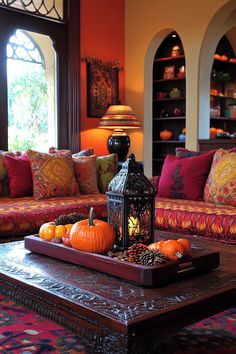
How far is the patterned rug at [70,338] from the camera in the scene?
1.86m

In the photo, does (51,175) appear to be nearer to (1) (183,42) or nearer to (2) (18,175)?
(2) (18,175)

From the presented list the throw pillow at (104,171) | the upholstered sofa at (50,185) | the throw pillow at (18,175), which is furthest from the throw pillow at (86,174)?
the throw pillow at (18,175)

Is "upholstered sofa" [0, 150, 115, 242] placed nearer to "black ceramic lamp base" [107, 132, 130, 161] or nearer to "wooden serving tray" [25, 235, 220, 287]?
"wooden serving tray" [25, 235, 220, 287]

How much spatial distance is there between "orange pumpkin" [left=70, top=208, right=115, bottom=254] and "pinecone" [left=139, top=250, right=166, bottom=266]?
22 centimetres

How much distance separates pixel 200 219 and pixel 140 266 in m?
1.43

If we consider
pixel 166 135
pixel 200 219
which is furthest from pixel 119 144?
pixel 200 219

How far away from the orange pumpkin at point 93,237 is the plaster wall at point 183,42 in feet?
13.0

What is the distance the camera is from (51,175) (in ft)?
12.0

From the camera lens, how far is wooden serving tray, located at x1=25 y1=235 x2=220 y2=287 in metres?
1.55

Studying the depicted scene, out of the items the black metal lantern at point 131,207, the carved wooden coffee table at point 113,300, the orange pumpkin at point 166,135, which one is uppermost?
the orange pumpkin at point 166,135

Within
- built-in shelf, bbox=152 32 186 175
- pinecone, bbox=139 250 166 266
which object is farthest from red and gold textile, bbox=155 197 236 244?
built-in shelf, bbox=152 32 186 175

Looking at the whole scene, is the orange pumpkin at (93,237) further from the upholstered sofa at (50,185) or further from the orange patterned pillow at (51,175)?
the orange patterned pillow at (51,175)

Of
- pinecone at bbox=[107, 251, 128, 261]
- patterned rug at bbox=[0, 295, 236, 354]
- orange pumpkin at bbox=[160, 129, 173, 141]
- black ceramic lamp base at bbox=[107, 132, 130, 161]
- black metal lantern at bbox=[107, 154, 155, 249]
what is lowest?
patterned rug at bbox=[0, 295, 236, 354]

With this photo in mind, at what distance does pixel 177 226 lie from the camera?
3.07 m
